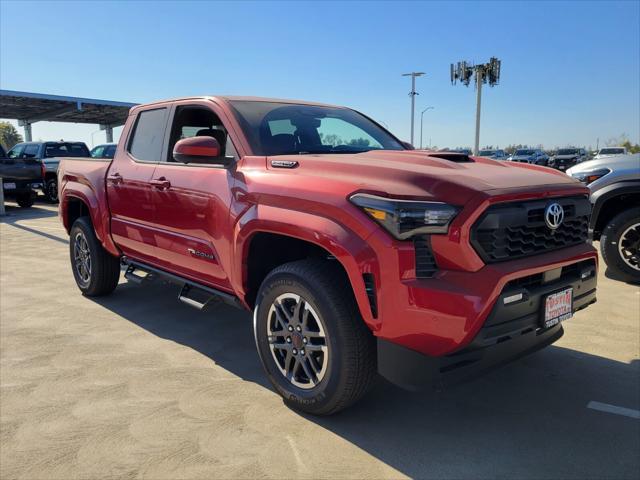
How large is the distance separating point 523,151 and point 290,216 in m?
38.2

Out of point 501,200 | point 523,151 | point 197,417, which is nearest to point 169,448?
point 197,417

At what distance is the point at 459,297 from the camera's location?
7.47 feet

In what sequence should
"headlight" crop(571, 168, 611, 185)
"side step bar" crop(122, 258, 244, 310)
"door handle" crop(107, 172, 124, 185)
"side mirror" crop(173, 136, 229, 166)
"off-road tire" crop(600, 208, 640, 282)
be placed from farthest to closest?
"headlight" crop(571, 168, 611, 185) < "off-road tire" crop(600, 208, 640, 282) < "door handle" crop(107, 172, 124, 185) < "side step bar" crop(122, 258, 244, 310) < "side mirror" crop(173, 136, 229, 166)

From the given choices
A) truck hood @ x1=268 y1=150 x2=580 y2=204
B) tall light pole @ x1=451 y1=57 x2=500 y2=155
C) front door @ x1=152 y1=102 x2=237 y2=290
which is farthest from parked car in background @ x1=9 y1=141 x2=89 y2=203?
tall light pole @ x1=451 y1=57 x2=500 y2=155

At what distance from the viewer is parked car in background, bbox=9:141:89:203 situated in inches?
638

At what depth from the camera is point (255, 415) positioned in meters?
2.95

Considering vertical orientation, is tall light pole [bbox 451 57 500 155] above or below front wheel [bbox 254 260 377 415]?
above

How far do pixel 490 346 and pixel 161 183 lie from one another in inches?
106

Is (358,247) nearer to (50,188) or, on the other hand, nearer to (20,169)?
(20,169)

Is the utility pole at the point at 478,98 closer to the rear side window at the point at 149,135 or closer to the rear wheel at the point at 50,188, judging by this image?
the rear wheel at the point at 50,188

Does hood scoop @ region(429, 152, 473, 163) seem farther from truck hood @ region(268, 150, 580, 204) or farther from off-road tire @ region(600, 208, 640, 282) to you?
off-road tire @ region(600, 208, 640, 282)

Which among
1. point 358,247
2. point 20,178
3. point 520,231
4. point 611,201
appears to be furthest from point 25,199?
point 520,231

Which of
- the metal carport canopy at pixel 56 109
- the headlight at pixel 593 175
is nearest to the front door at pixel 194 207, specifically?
the headlight at pixel 593 175

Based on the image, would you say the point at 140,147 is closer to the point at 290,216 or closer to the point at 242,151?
the point at 242,151
